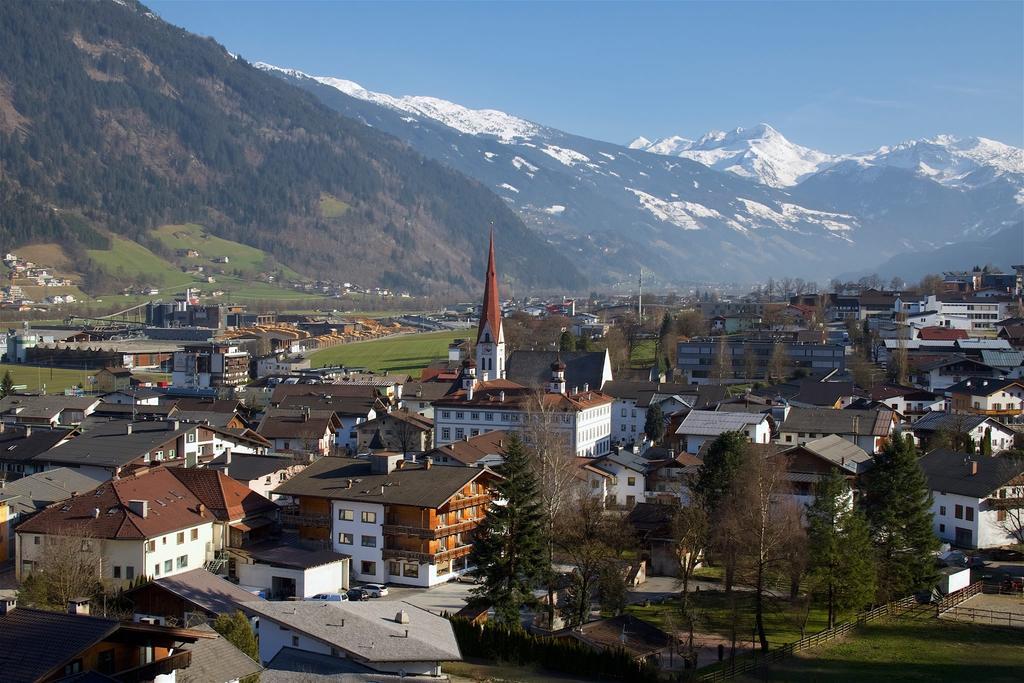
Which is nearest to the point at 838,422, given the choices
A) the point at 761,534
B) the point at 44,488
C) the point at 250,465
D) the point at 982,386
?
the point at 982,386

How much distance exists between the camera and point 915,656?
2895 cm

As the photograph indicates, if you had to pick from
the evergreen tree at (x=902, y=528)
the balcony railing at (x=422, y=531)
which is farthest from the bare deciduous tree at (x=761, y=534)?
the balcony railing at (x=422, y=531)

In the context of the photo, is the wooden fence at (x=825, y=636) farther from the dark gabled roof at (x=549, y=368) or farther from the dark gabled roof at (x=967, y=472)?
the dark gabled roof at (x=549, y=368)

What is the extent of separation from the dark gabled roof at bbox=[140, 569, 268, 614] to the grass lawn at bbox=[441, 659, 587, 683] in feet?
18.0

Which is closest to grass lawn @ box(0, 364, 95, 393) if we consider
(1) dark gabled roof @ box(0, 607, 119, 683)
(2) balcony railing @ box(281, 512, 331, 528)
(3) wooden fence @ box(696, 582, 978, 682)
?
(2) balcony railing @ box(281, 512, 331, 528)

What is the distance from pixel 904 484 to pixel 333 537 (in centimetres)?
1777

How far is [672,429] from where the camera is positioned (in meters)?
57.7

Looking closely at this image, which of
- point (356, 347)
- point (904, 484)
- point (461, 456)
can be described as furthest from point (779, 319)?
point (904, 484)

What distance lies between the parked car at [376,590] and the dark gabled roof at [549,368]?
33225mm

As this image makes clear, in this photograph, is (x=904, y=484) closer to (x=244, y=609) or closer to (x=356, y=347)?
(x=244, y=609)

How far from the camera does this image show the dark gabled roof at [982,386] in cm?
5991

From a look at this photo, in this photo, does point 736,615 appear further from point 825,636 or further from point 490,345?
point 490,345

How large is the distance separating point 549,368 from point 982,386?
24631mm

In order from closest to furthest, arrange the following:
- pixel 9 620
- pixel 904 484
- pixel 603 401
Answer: pixel 9 620 → pixel 904 484 → pixel 603 401
